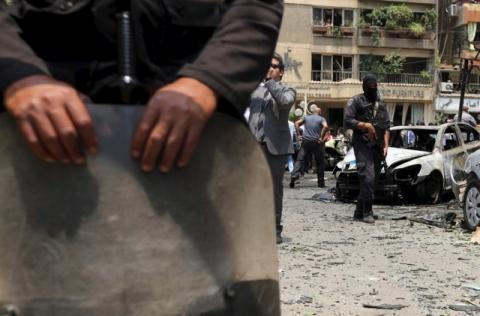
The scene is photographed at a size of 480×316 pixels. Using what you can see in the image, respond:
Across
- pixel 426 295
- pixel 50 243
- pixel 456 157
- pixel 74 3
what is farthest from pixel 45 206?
pixel 456 157

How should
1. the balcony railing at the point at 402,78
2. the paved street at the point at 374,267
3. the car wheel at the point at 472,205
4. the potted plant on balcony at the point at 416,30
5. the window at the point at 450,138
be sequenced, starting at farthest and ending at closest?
the potted plant on balcony at the point at 416,30
the balcony railing at the point at 402,78
the window at the point at 450,138
the car wheel at the point at 472,205
the paved street at the point at 374,267

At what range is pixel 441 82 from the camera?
42000mm

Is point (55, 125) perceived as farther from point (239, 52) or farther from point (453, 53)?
point (453, 53)

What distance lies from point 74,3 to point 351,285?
3.90 meters

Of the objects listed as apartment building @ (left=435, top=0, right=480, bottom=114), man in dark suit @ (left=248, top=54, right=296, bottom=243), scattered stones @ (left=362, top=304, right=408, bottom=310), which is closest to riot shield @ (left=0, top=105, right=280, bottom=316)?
scattered stones @ (left=362, top=304, right=408, bottom=310)

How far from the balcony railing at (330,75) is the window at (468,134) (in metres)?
28.2

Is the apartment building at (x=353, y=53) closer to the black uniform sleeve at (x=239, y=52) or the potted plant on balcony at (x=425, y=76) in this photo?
the potted plant on balcony at (x=425, y=76)

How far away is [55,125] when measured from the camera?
47.2 inches

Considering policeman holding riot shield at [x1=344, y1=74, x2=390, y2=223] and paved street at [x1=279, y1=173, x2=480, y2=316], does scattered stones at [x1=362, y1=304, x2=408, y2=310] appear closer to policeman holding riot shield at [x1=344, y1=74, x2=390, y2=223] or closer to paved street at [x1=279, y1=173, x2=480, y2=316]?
paved street at [x1=279, y1=173, x2=480, y2=316]

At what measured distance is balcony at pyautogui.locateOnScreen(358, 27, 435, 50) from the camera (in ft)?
137

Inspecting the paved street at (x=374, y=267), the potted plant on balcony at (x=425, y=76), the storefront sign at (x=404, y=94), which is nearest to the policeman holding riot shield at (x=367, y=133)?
the paved street at (x=374, y=267)

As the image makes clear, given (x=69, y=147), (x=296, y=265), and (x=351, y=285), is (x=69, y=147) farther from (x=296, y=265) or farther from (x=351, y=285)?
(x=296, y=265)

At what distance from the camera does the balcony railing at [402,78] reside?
41.4 metres

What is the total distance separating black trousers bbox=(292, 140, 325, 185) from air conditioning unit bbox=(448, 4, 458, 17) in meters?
34.8
